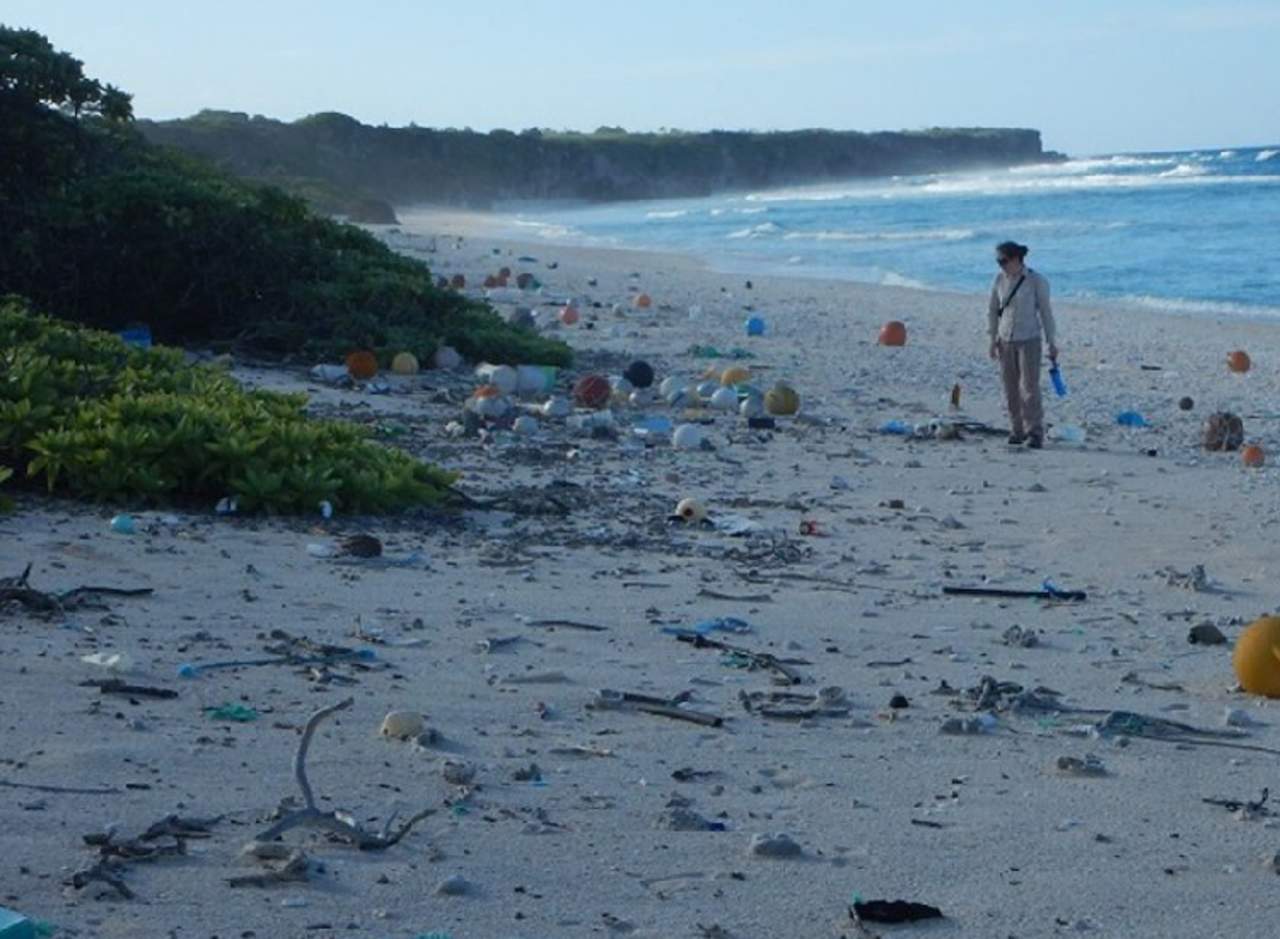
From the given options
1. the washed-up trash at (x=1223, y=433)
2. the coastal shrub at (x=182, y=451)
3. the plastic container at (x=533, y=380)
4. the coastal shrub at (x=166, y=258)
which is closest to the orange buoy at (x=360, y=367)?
the coastal shrub at (x=166, y=258)

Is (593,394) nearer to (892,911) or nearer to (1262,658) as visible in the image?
(1262,658)

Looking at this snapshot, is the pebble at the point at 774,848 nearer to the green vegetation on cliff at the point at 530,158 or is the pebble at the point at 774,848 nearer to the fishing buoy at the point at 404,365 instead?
the fishing buoy at the point at 404,365

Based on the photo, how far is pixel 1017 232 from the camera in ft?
139

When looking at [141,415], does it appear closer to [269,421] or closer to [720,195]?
[269,421]

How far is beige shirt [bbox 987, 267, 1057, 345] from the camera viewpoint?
40.5 ft

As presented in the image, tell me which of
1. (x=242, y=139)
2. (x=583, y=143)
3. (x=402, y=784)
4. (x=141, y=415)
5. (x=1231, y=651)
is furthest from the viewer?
(x=583, y=143)

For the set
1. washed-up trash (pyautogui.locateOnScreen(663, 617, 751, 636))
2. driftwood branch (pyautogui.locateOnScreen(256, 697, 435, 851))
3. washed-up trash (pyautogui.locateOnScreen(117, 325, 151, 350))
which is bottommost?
washed-up trash (pyautogui.locateOnScreen(663, 617, 751, 636))

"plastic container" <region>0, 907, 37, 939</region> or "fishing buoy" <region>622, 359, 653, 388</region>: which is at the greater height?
"plastic container" <region>0, 907, 37, 939</region>

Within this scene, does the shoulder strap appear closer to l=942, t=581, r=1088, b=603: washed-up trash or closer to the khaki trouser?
the khaki trouser

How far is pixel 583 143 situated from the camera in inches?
3332

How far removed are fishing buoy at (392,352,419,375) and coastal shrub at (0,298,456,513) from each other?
4766 millimetres

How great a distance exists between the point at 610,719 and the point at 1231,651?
2.48m

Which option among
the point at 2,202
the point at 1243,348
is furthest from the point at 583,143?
the point at 2,202

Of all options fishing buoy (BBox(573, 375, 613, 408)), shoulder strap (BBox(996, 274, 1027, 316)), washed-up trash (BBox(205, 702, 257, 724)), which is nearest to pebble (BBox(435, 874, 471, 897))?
washed-up trash (BBox(205, 702, 257, 724))
